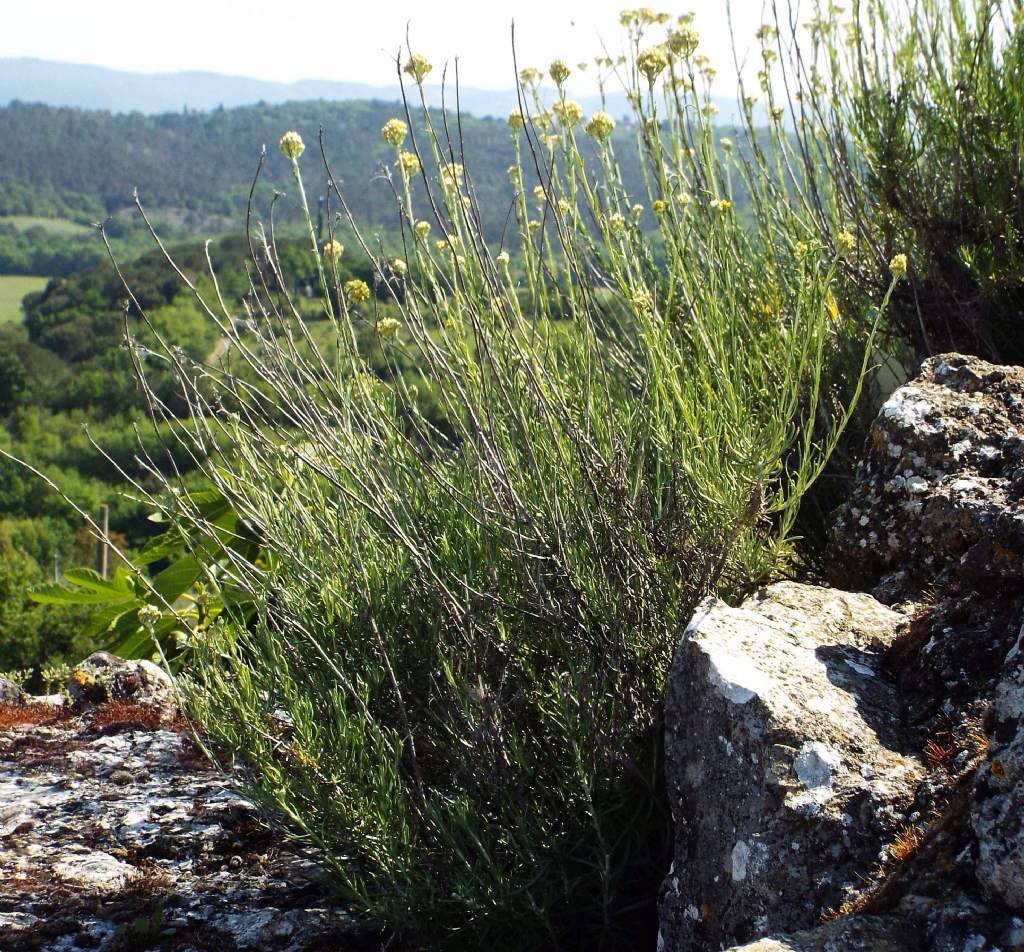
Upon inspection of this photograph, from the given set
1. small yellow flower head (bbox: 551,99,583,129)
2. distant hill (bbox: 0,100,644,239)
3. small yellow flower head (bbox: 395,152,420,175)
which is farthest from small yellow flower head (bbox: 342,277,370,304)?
distant hill (bbox: 0,100,644,239)

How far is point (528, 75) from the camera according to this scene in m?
2.88

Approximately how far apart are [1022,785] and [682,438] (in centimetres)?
106

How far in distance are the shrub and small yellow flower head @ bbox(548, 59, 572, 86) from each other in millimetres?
115

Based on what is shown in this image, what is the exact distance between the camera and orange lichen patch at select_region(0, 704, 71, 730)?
3969 mm

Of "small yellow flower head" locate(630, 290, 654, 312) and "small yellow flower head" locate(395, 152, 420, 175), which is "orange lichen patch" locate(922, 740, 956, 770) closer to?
"small yellow flower head" locate(630, 290, 654, 312)

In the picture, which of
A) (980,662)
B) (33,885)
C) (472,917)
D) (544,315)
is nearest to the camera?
(980,662)

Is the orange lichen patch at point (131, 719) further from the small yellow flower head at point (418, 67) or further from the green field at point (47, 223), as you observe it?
the green field at point (47, 223)

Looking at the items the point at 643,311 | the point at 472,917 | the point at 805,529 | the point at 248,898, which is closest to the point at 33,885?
the point at 248,898

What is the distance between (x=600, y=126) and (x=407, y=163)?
501 mm

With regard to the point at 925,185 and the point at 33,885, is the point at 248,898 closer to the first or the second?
the point at 33,885

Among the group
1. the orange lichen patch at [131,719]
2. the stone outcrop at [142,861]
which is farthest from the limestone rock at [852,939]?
the orange lichen patch at [131,719]

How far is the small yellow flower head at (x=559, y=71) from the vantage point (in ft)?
8.28

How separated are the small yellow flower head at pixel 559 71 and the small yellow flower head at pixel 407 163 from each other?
0.41 m

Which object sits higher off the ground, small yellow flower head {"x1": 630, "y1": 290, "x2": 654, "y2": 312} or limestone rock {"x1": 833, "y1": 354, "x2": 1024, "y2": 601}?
small yellow flower head {"x1": 630, "y1": 290, "x2": 654, "y2": 312}
